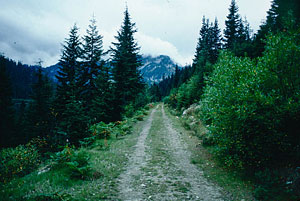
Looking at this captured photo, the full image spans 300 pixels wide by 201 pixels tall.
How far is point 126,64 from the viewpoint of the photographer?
24.7 metres

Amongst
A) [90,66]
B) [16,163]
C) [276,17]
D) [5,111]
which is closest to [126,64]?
[90,66]

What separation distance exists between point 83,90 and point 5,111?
19.0 m

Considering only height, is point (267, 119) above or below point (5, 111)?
above

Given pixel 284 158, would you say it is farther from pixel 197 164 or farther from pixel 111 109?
pixel 111 109

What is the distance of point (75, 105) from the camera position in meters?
13.9

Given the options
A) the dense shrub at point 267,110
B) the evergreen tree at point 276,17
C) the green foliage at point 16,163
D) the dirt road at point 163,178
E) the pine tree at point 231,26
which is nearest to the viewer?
the dirt road at point 163,178

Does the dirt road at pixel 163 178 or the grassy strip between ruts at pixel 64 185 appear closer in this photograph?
the grassy strip between ruts at pixel 64 185

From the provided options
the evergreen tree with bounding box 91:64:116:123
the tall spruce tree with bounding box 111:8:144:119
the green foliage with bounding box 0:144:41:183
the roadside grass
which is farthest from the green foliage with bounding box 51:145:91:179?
the tall spruce tree with bounding box 111:8:144:119

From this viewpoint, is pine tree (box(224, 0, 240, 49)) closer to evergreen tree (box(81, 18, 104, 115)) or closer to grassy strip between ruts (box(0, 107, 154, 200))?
evergreen tree (box(81, 18, 104, 115))

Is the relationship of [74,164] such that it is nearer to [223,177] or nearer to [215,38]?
[223,177]

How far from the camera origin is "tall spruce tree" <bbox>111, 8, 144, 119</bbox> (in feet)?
79.5

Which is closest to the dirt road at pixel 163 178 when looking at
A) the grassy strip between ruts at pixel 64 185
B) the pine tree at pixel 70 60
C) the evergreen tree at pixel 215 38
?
the grassy strip between ruts at pixel 64 185

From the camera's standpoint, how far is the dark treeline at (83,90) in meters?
16.7

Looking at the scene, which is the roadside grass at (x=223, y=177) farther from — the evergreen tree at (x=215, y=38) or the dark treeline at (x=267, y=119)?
the evergreen tree at (x=215, y=38)
